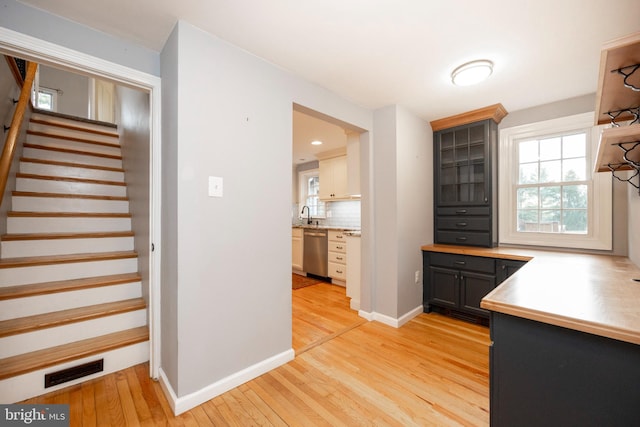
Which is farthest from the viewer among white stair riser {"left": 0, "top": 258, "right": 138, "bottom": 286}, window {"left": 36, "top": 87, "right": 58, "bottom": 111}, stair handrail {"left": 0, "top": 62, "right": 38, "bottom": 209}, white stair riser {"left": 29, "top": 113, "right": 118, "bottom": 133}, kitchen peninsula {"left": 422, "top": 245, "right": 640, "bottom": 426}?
window {"left": 36, "top": 87, "right": 58, "bottom": 111}

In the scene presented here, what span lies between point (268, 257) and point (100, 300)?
60.2 inches

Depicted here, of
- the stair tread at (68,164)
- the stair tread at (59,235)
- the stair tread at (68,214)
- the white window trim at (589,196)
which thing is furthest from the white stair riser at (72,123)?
the white window trim at (589,196)

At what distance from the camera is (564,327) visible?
91 cm

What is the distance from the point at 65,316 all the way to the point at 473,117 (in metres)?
4.27

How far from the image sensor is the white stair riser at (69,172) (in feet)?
9.21

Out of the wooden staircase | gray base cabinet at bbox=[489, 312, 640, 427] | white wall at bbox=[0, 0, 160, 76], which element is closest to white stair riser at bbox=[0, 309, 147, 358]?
the wooden staircase

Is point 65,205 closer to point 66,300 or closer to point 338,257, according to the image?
point 66,300

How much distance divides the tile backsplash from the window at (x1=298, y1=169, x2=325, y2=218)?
18 centimetres

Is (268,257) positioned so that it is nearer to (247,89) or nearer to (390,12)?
(247,89)

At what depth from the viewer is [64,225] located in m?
2.58

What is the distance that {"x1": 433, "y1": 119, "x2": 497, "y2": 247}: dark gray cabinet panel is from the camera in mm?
3014

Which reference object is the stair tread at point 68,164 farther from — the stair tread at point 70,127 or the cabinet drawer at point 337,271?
the cabinet drawer at point 337,271

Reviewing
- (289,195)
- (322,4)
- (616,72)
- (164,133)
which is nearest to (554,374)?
(616,72)

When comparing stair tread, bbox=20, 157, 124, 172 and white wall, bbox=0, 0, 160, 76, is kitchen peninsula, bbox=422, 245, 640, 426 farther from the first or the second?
stair tread, bbox=20, 157, 124, 172
